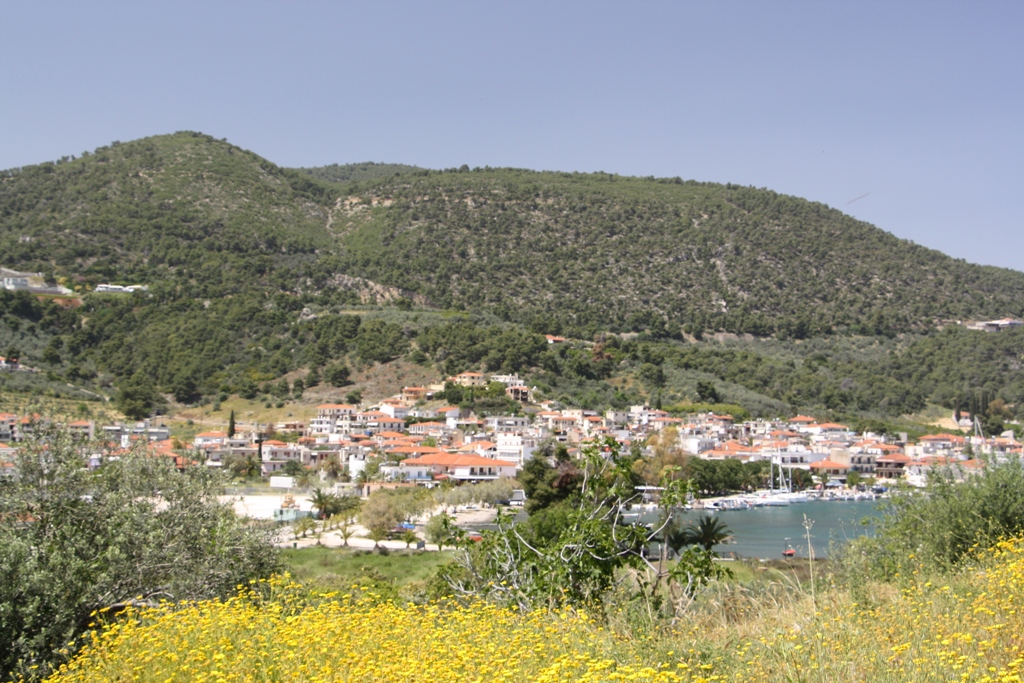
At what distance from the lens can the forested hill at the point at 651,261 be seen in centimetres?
8850

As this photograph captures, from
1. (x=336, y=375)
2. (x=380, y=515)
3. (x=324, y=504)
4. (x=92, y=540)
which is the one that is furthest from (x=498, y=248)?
(x=92, y=540)

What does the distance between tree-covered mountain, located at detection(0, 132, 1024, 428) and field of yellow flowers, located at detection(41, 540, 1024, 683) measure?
2120 inches

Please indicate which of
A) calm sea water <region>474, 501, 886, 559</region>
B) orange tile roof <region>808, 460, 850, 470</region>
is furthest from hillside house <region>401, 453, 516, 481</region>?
orange tile roof <region>808, 460, 850, 470</region>

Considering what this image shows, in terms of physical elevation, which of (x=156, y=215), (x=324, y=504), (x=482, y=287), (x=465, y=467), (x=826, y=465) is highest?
(x=156, y=215)

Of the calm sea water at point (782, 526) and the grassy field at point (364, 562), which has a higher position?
the grassy field at point (364, 562)

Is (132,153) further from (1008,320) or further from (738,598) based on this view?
(738,598)

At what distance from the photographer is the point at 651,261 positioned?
317 ft

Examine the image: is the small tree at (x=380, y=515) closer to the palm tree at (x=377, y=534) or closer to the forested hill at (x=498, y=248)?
the palm tree at (x=377, y=534)

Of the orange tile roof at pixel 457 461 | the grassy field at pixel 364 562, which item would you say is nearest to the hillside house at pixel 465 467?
the orange tile roof at pixel 457 461

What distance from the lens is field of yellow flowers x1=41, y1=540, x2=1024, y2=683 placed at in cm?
344

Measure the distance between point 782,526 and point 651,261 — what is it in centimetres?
5969

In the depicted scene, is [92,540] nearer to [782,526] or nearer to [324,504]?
[324,504]

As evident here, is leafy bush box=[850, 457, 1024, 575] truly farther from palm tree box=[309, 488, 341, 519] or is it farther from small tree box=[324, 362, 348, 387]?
small tree box=[324, 362, 348, 387]

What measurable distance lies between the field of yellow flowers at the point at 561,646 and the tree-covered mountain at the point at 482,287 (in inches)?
2120
